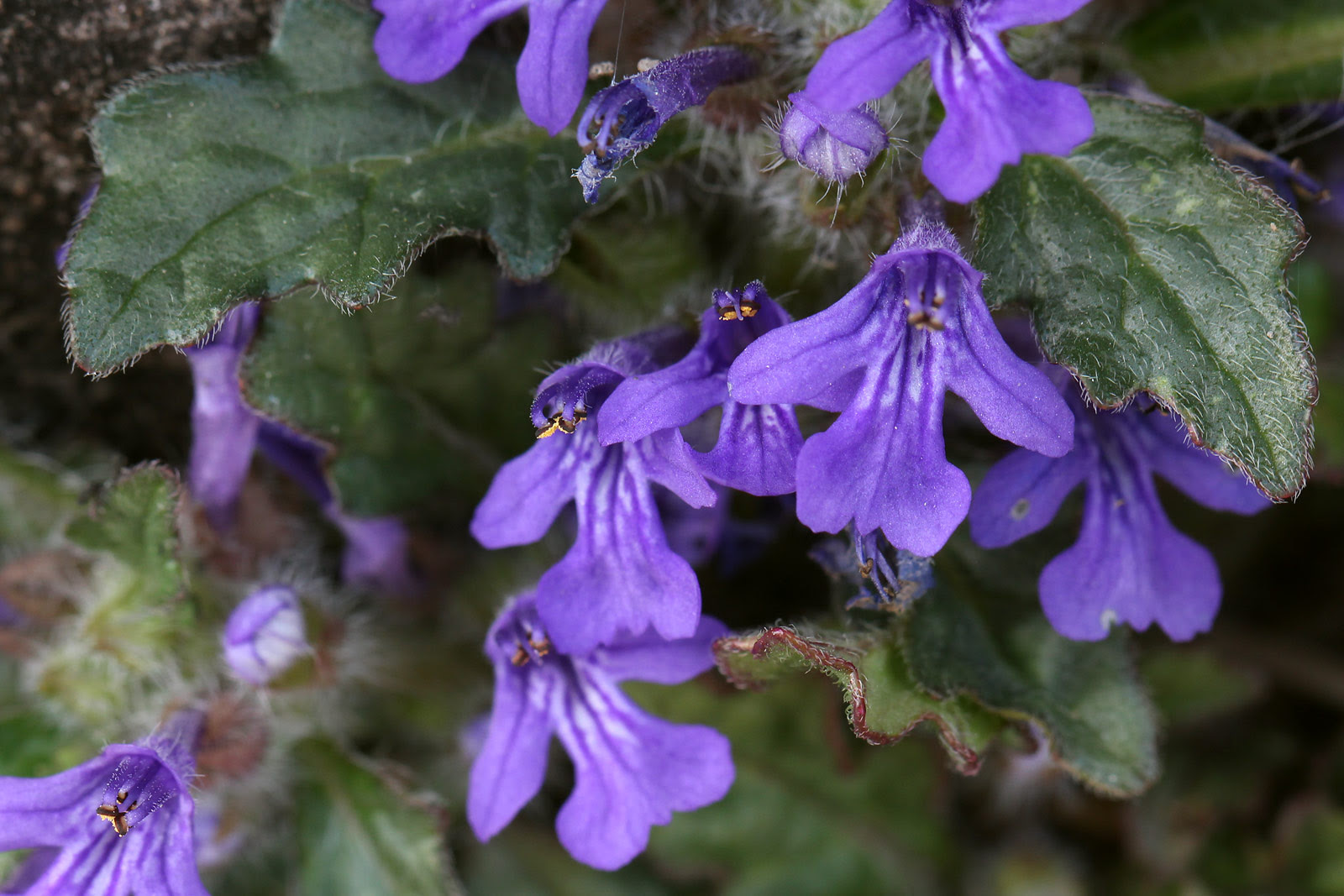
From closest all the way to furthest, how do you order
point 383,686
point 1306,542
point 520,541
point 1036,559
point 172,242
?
point 172,242 → point 520,541 → point 1036,559 → point 383,686 → point 1306,542

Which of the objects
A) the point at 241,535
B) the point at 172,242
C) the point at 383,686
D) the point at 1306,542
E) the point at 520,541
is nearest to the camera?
the point at 172,242

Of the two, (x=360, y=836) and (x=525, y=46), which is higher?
(x=525, y=46)

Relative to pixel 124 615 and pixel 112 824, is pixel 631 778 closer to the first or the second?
pixel 112 824

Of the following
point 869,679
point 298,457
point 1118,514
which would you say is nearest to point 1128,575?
point 1118,514

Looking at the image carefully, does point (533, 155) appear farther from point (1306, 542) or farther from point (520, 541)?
point (1306, 542)

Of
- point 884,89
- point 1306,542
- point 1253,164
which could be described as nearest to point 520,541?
point 884,89

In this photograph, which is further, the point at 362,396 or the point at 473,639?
the point at 473,639

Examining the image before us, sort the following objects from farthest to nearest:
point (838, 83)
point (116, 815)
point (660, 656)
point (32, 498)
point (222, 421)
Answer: point (32, 498) < point (222, 421) < point (660, 656) < point (116, 815) < point (838, 83)

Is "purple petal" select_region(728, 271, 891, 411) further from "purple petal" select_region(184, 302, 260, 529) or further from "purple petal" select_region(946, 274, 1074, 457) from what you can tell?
"purple petal" select_region(184, 302, 260, 529)
